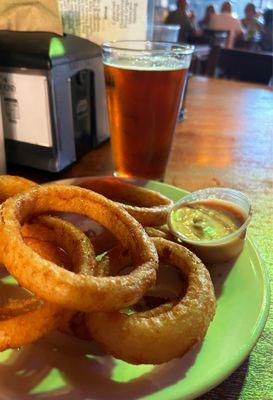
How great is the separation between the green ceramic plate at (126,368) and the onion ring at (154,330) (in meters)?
0.03

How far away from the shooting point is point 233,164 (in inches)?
56.6

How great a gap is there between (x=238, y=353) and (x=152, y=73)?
2.55 feet

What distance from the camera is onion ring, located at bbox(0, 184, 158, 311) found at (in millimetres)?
522

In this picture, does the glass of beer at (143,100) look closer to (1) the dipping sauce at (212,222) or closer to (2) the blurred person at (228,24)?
(1) the dipping sauce at (212,222)

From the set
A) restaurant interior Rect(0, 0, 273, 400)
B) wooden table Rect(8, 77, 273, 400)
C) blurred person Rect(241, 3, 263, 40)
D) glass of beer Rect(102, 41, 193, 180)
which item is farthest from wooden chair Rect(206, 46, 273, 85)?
blurred person Rect(241, 3, 263, 40)

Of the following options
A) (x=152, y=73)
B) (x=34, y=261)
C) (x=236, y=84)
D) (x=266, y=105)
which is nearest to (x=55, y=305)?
(x=34, y=261)

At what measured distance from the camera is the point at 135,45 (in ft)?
4.29

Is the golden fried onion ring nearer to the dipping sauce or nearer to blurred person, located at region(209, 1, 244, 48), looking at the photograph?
the dipping sauce

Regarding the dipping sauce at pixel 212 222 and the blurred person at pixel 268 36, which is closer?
the dipping sauce at pixel 212 222

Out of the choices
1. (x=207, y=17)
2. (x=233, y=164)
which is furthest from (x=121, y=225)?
(x=207, y=17)

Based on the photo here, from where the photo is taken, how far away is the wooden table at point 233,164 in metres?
0.61

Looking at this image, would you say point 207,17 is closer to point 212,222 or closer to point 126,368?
point 212,222

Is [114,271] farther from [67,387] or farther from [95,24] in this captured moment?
[95,24]

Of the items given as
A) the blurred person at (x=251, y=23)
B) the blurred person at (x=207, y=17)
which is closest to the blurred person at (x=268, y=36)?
the blurred person at (x=251, y=23)
